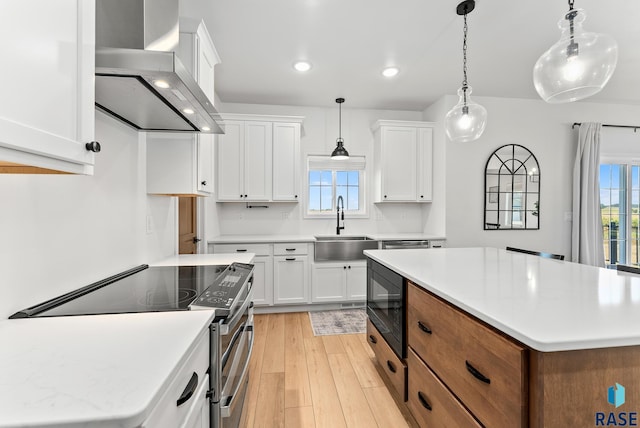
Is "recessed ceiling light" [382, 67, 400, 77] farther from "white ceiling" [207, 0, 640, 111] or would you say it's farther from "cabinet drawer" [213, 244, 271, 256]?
"cabinet drawer" [213, 244, 271, 256]

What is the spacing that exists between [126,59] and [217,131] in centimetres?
85

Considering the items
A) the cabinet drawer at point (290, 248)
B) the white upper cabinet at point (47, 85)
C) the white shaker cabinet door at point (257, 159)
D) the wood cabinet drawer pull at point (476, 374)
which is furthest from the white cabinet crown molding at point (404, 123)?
the white upper cabinet at point (47, 85)

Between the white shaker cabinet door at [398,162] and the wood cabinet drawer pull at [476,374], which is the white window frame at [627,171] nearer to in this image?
the white shaker cabinet door at [398,162]

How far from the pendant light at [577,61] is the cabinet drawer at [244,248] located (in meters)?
2.90

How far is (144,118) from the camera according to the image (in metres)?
1.66

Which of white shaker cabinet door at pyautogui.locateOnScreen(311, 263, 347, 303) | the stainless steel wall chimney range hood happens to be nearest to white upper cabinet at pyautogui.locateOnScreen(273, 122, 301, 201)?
white shaker cabinet door at pyautogui.locateOnScreen(311, 263, 347, 303)

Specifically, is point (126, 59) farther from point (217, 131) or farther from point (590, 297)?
point (590, 297)

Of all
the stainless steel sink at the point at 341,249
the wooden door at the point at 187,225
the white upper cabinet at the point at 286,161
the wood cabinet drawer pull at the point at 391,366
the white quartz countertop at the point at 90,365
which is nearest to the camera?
the white quartz countertop at the point at 90,365

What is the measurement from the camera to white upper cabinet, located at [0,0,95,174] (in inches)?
25.9

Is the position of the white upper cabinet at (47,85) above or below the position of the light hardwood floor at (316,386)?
above

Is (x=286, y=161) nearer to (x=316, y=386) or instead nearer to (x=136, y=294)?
(x=316, y=386)

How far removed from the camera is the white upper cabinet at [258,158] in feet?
12.2

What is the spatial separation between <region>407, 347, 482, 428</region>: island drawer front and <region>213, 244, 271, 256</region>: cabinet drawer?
7.13 feet

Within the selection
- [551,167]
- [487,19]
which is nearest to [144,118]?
[487,19]
